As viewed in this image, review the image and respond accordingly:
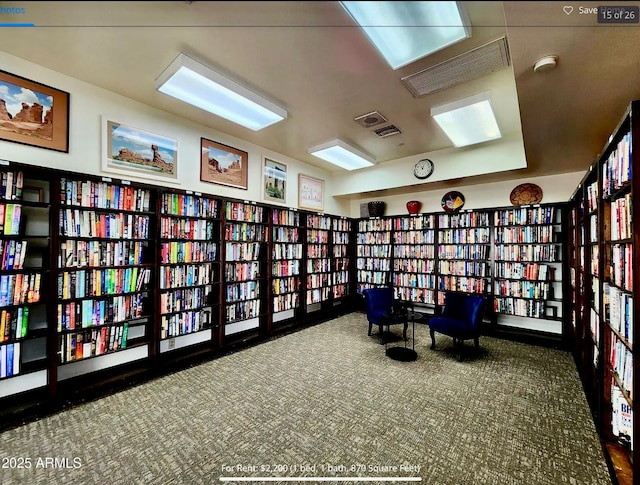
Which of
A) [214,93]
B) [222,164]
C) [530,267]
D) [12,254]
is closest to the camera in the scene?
[12,254]

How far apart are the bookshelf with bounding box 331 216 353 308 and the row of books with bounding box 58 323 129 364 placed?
3.65m

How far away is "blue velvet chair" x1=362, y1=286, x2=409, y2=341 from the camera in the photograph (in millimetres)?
3804

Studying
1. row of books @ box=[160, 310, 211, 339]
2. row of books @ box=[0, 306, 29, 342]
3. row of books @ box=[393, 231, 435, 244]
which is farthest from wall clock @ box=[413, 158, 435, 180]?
row of books @ box=[0, 306, 29, 342]

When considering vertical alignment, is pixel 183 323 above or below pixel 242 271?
below

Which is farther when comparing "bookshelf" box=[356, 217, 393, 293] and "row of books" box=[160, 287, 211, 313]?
"bookshelf" box=[356, 217, 393, 293]

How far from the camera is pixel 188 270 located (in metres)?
3.49

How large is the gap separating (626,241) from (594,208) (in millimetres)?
915

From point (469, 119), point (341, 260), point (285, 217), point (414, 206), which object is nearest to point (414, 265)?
point (414, 206)

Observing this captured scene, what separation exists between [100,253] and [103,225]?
29cm

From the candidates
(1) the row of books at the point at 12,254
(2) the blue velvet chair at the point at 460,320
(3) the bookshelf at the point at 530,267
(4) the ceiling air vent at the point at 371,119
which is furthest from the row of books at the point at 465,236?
(1) the row of books at the point at 12,254

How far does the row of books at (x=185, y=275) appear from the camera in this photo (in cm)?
325

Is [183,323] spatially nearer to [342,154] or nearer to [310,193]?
[310,193]

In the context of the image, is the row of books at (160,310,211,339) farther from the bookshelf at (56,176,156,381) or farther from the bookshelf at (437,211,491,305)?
the bookshelf at (437,211,491,305)

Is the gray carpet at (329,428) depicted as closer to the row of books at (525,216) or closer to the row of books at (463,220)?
the row of books at (525,216)
